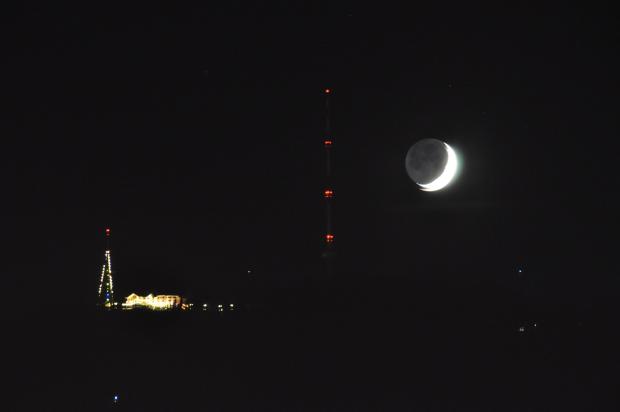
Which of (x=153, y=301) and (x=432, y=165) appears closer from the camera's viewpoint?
(x=432, y=165)

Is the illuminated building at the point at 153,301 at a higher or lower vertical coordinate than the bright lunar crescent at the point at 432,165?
lower

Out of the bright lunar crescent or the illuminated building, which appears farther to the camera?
the illuminated building

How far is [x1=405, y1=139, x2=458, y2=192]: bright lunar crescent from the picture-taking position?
1314 cm

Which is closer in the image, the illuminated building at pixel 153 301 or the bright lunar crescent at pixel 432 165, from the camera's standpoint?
the bright lunar crescent at pixel 432 165

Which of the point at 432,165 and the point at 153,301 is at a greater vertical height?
the point at 432,165

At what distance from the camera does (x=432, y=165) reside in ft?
43.2

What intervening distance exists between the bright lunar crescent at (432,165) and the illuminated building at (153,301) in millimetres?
10852

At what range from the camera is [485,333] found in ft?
41.0

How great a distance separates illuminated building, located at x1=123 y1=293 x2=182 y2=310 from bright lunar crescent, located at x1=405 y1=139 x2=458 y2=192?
1085 cm

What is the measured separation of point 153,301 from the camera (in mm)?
22656

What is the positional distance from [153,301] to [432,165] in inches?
547

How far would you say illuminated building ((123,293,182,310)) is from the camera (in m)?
21.2

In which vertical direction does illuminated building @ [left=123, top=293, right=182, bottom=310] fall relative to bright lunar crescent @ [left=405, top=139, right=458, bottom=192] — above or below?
below

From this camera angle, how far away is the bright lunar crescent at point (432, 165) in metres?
13.1
